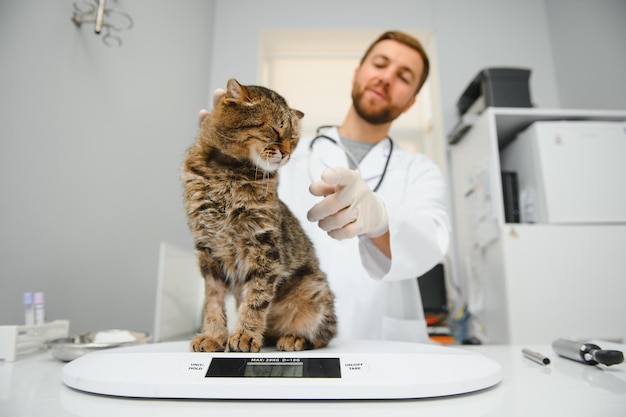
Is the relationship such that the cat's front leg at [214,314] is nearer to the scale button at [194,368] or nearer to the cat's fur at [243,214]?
the cat's fur at [243,214]

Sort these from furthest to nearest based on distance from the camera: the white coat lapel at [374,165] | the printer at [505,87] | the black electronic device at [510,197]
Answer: the printer at [505,87] → the black electronic device at [510,197] → the white coat lapel at [374,165]

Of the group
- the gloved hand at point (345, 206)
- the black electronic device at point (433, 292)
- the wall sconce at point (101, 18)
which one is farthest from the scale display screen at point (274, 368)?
the black electronic device at point (433, 292)

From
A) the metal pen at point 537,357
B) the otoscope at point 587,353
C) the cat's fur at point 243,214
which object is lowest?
the metal pen at point 537,357

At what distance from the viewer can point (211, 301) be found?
69cm

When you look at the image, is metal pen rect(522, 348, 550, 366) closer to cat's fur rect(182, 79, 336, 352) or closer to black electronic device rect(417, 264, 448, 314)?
cat's fur rect(182, 79, 336, 352)

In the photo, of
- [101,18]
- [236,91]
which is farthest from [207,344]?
[101,18]

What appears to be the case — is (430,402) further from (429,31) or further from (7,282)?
(429,31)

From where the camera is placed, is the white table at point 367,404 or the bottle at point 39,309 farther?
the bottle at point 39,309

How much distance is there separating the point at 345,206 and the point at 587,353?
52cm

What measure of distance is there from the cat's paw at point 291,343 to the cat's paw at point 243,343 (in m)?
0.09

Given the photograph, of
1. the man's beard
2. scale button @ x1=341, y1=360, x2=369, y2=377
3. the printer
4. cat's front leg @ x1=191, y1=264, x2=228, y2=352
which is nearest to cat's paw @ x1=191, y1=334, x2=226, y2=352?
cat's front leg @ x1=191, y1=264, x2=228, y2=352

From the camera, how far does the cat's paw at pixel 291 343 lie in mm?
688

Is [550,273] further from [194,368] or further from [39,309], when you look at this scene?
[39,309]

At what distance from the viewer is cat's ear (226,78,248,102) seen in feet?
2.14
